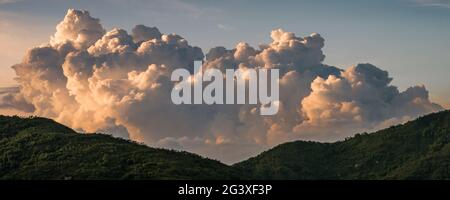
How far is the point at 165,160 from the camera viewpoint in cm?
14450

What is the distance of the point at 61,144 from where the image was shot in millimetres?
157000

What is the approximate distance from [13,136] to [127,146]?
35.3 metres

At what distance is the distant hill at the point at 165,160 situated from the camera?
138 m

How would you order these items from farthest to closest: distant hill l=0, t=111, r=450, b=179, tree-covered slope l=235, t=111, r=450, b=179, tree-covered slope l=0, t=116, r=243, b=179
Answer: tree-covered slope l=235, t=111, r=450, b=179, distant hill l=0, t=111, r=450, b=179, tree-covered slope l=0, t=116, r=243, b=179

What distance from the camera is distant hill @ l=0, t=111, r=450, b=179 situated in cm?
13812

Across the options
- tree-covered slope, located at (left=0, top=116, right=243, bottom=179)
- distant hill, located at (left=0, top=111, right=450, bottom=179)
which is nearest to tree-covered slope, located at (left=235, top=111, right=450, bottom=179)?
distant hill, located at (left=0, top=111, right=450, bottom=179)

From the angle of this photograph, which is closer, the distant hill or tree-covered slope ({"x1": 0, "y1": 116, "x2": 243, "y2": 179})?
tree-covered slope ({"x1": 0, "y1": 116, "x2": 243, "y2": 179})

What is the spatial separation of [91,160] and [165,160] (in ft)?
46.5

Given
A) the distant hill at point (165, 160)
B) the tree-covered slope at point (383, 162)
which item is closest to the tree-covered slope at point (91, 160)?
the distant hill at point (165, 160)

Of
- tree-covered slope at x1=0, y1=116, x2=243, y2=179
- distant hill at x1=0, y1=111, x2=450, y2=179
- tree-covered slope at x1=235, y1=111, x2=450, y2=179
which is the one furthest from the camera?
tree-covered slope at x1=235, y1=111, x2=450, y2=179

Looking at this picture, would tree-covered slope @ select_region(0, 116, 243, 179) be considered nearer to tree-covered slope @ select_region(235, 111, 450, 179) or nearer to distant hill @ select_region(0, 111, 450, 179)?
distant hill @ select_region(0, 111, 450, 179)

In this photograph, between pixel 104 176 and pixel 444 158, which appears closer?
pixel 104 176
